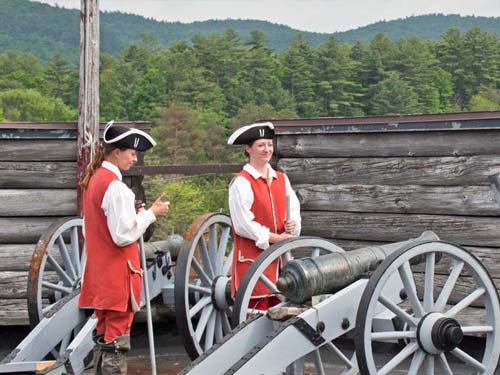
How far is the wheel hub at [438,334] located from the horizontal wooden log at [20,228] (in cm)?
332

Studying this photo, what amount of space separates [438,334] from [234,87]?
306 ft

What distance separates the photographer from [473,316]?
244 inches

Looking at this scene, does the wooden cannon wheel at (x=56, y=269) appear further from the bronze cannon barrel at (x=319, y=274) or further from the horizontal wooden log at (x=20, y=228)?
the bronze cannon barrel at (x=319, y=274)

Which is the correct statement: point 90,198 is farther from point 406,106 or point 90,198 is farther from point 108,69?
point 108,69

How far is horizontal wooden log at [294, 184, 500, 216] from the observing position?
628 cm

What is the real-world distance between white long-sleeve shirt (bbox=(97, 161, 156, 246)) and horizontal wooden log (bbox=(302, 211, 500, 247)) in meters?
2.43

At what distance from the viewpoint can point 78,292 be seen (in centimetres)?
569

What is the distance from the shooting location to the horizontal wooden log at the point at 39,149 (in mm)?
7031

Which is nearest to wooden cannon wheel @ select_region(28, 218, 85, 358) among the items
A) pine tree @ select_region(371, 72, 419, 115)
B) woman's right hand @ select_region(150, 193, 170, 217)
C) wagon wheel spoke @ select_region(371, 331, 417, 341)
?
woman's right hand @ select_region(150, 193, 170, 217)

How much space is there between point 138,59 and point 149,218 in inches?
3865

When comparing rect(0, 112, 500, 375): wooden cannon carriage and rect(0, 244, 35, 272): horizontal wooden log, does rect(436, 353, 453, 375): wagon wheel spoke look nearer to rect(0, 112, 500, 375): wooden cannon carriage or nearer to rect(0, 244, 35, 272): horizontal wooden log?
rect(0, 112, 500, 375): wooden cannon carriage

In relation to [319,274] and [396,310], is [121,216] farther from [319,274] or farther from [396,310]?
[396,310]

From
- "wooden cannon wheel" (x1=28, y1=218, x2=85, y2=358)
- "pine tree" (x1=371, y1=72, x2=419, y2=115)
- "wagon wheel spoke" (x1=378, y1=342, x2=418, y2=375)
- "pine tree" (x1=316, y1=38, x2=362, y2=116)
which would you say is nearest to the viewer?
"wagon wheel spoke" (x1=378, y1=342, x2=418, y2=375)

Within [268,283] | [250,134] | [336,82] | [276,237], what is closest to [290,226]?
[276,237]
